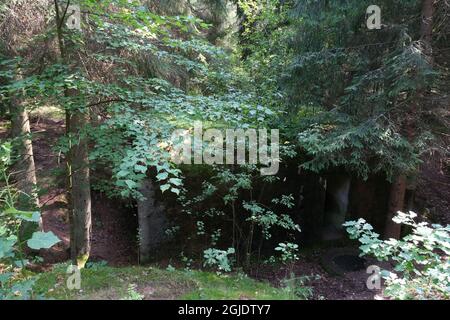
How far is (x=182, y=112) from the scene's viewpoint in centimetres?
363

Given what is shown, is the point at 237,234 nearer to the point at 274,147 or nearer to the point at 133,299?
the point at 274,147

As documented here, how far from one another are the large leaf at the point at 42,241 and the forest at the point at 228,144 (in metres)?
0.03

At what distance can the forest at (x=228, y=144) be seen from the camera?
11.1ft

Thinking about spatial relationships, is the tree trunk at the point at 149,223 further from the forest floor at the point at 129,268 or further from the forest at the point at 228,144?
the forest floor at the point at 129,268

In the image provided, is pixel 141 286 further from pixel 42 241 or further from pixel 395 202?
pixel 395 202

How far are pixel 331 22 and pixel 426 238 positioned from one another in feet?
15.3

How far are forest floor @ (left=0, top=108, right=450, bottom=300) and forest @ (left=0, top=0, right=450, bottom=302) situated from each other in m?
0.04

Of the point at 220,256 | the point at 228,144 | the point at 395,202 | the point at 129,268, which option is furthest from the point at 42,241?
the point at 395,202

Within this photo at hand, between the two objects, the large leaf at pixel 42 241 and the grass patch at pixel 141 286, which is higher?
the large leaf at pixel 42 241

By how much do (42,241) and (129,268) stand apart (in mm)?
1554

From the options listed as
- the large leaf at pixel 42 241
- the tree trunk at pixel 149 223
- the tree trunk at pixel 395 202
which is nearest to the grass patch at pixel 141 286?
the large leaf at pixel 42 241

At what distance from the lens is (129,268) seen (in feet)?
12.5

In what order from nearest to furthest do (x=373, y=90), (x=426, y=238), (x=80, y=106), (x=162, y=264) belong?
(x=426, y=238), (x=80, y=106), (x=373, y=90), (x=162, y=264)
